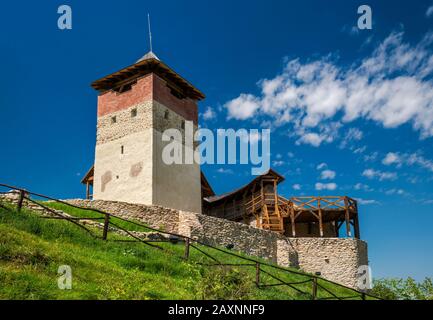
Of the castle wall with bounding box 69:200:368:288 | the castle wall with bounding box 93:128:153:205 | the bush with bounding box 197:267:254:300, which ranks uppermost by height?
the castle wall with bounding box 93:128:153:205

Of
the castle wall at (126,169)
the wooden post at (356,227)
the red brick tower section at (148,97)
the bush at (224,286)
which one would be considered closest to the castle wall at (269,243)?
the wooden post at (356,227)

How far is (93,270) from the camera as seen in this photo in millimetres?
9711

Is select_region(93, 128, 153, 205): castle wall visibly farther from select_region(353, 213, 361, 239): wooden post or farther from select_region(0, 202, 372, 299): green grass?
select_region(353, 213, 361, 239): wooden post

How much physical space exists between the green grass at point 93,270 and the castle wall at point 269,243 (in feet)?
22.6

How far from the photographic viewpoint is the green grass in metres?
8.20

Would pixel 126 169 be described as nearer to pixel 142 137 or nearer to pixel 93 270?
pixel 142 137

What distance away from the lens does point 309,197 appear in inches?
1045

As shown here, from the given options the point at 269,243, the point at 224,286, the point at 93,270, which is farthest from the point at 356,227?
the point at 93,270

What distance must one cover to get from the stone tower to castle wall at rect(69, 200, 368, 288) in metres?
1.95

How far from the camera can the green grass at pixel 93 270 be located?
820cm

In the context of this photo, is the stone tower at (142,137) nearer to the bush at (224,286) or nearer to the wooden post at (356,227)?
the wooden post at (356,227)

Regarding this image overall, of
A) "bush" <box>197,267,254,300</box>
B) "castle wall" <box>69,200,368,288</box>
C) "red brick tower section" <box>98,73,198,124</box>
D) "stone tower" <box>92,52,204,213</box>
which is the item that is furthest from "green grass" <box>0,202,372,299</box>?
"red brick tower section" <box>98,73,198,124</box>
